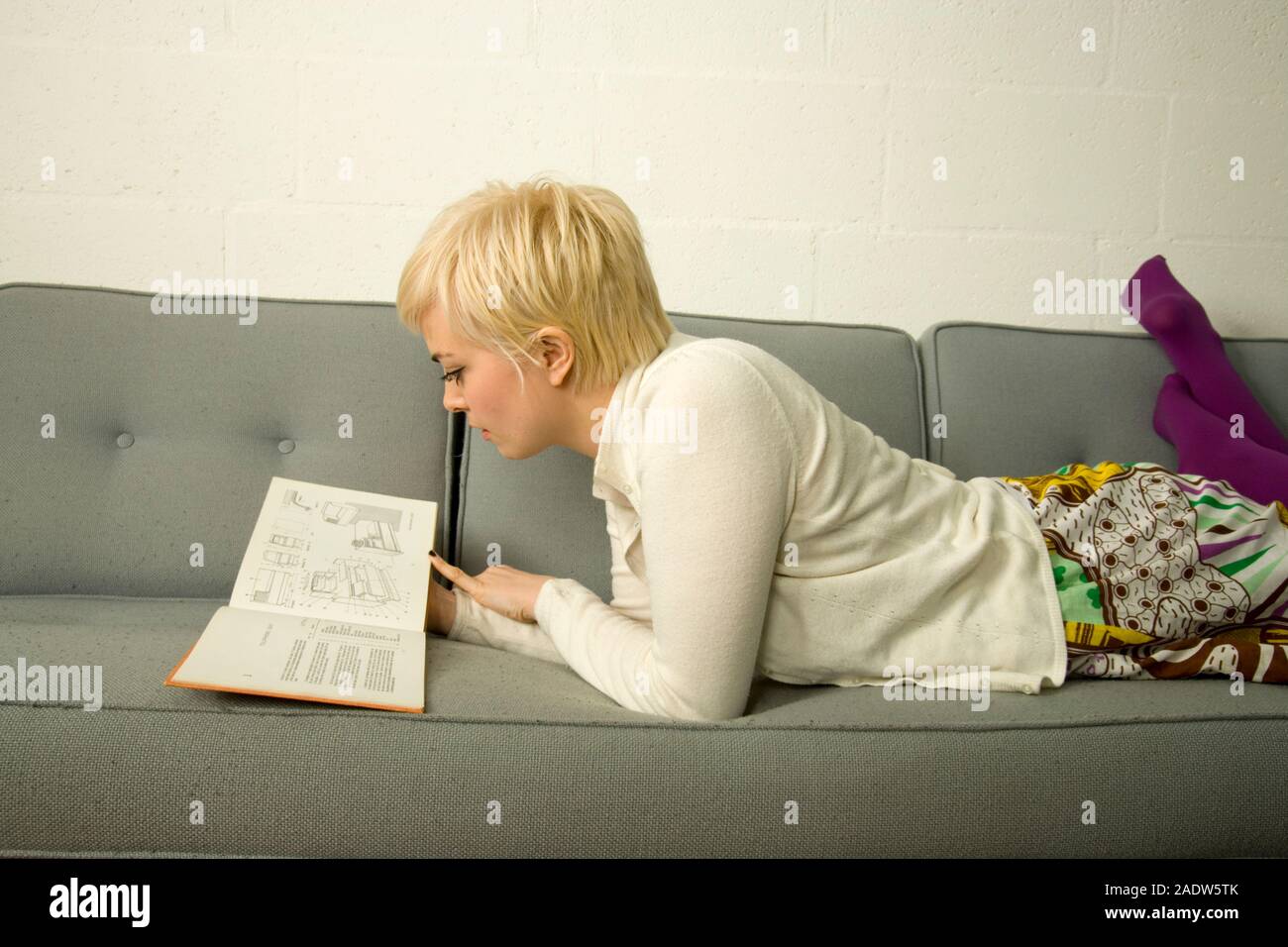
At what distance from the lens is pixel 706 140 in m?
1.98

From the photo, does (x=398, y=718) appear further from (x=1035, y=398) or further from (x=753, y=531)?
(x=1035, y=398)

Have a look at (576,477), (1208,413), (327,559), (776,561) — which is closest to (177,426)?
(327,559)

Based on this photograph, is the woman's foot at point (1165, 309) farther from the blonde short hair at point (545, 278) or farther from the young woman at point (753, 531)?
the blonde short hair at point (545, 278)

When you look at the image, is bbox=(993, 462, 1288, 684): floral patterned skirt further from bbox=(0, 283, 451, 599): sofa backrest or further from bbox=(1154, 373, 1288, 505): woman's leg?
bbox=(0, 283, 451, 599): sofa backrest

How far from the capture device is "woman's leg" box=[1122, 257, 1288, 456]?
5.35 ft

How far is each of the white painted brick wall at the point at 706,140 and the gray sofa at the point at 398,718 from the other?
444 mm

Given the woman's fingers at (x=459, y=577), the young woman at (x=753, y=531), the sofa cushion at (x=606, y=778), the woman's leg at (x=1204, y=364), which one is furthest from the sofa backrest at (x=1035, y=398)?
the woman's fingers at (x=459, y=577)

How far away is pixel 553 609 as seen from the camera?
122 centimetres

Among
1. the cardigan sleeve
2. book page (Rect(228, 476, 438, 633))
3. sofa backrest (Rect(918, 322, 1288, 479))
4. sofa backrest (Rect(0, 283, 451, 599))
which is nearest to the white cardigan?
the cardigan sleeve

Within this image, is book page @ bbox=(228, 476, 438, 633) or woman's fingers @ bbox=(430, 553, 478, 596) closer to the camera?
book page @ bbox=(228, 476, 438, 633)

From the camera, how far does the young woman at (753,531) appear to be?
3.21ft

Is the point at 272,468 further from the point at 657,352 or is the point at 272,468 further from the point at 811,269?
the point at 811,269
